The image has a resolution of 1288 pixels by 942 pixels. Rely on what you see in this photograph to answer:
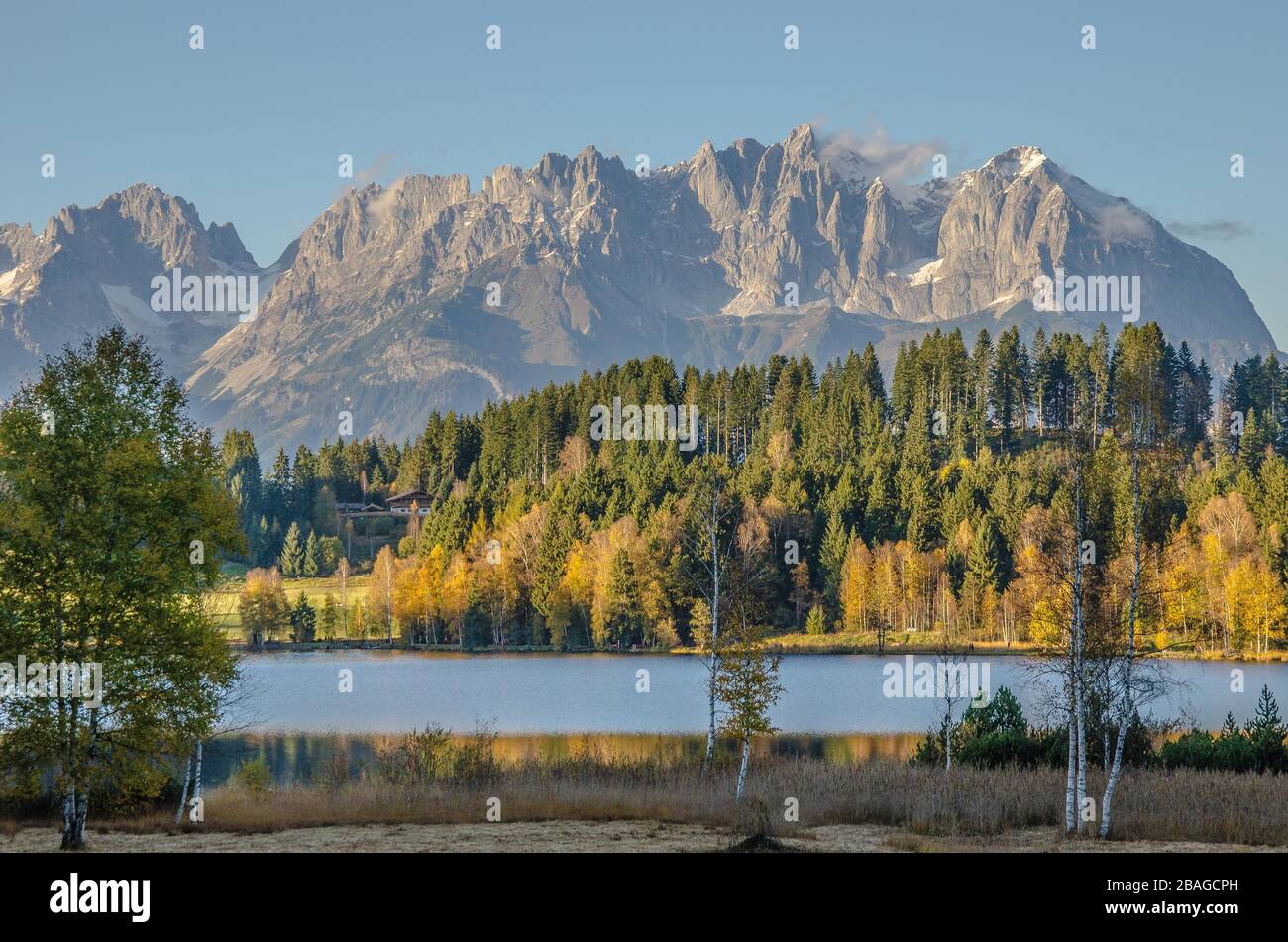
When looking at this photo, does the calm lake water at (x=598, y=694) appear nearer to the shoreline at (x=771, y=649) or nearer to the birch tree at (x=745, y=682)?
the shoreline at (x=771, y=649)

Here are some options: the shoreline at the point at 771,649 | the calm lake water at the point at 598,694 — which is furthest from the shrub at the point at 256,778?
the shoreline at the point at 771,649

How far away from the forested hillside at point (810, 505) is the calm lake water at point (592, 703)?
654 cm

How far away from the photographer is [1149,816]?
3011 centimetres

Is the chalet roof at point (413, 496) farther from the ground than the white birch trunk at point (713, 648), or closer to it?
farther from the ground

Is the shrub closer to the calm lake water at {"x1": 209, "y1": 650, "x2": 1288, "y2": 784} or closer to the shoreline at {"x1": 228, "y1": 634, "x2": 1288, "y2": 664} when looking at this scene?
the calm lake water at {"x1": 209, "y1": 650, "x2": 1288, "y2": 784}

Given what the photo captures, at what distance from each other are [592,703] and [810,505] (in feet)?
230

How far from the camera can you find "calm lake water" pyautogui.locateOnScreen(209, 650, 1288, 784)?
184ft

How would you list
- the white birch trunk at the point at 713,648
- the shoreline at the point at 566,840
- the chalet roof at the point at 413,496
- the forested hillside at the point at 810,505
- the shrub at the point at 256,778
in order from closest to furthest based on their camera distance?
the shoreline at the point at 566,840
the shrub at the point at 256,778
the white birch trunk at the point at 713,648
the forested hillside at the point at 810,505
the chalet roof at the point at 413,496

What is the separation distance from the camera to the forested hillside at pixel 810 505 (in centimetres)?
11812

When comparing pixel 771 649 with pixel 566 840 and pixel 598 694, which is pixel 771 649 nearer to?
pixel 598 694

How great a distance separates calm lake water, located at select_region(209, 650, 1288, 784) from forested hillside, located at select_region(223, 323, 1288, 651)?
6540 mm
